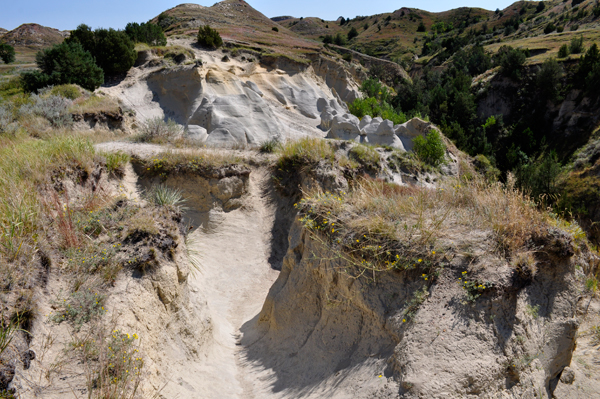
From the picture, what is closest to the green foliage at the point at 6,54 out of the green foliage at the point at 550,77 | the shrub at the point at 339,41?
the green foliage at the point at 550,77

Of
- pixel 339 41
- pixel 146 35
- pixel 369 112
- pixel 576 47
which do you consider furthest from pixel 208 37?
pixel 339 41

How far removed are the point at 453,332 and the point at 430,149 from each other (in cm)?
1659

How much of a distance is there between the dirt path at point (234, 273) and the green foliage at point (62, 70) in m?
11.3

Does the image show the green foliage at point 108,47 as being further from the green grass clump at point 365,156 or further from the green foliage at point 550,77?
the green foliage at point 550,77

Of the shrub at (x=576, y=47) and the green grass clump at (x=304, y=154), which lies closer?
the green grass clump at (x=304, y=154)

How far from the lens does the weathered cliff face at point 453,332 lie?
12.1 ft

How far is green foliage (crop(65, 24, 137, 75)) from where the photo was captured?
1947 cm

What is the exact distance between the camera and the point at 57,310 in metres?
4.15

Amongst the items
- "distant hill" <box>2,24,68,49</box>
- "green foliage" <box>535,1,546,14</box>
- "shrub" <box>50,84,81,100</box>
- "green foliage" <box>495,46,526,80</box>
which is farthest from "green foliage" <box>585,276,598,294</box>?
"green foliage" <box>535,1,546,14</box>

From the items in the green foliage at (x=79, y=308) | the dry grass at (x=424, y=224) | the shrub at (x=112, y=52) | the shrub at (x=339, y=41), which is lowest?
the green foliage at (x=79, y=308)

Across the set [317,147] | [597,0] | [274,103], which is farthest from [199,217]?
[597,0]

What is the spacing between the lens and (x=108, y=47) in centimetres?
1939

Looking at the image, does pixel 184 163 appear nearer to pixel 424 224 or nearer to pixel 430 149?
pixel 424 224

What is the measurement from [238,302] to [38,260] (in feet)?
19.1
